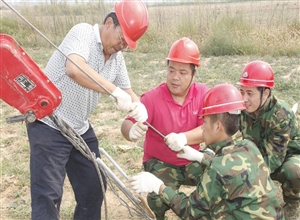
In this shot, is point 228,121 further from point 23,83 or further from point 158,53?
point 158,53

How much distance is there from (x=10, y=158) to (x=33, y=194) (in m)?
2.54

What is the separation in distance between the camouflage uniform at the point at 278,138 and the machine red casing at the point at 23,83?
71.3 inches

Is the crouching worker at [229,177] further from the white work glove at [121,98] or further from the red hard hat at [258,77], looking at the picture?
the red hard hat at [258,77]

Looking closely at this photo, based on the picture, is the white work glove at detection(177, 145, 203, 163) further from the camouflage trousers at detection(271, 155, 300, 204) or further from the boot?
the boot

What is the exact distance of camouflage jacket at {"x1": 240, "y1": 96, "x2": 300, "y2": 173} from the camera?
10.5ft

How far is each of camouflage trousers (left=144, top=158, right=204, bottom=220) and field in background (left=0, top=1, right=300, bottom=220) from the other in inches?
18.5

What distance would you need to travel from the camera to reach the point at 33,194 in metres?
2.63

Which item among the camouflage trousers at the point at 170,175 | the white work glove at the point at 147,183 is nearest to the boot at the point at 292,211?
the camouflage trousers at the point at 170,175

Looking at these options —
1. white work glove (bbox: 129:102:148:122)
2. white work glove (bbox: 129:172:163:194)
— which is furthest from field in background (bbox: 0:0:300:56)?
white work glove (bbox: 129:172:163:194)

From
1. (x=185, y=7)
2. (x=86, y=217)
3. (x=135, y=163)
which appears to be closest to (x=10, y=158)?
(x=135, y=163)

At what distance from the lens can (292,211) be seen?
3461 millimetres

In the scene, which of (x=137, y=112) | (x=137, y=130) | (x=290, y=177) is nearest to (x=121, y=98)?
(x=137, y=112)

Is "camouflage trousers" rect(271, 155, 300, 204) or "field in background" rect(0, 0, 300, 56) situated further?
"field in background" rect(0, 0, 300, 56)

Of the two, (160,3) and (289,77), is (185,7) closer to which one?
(160,3)
